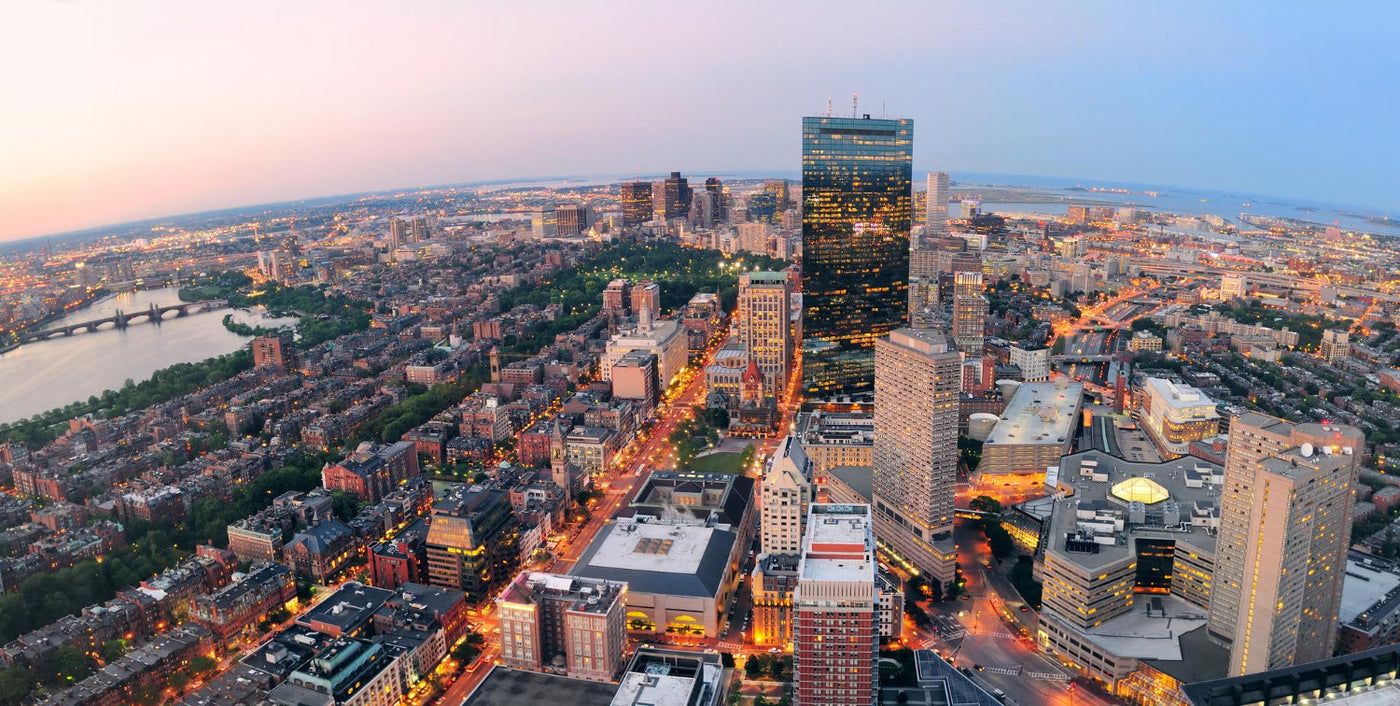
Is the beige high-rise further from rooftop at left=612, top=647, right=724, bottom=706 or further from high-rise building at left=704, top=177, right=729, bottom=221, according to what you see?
rooftop at left=612, top=647, right=724, bottom=706

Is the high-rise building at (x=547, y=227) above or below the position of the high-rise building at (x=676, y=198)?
below

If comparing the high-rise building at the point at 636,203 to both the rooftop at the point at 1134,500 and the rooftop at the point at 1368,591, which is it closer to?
the rooftop at the point at 1134,500

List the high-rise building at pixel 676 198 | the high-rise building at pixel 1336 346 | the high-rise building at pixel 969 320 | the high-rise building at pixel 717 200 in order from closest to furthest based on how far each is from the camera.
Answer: the high-rise building at pixel 1336 346 < the high-rise building at pixel 969 320 < the high-rise building at pixel 676 198 < the high-rise building at pixel 717 200

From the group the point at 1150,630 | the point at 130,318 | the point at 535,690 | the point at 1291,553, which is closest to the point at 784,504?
the point at 535,690

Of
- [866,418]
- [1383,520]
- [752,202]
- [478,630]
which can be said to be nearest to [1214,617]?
[1383,520]

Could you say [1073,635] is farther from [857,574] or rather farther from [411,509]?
[411,509]

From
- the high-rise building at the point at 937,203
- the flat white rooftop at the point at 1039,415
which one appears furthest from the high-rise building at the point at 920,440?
the high-rise building at the point at 937,203

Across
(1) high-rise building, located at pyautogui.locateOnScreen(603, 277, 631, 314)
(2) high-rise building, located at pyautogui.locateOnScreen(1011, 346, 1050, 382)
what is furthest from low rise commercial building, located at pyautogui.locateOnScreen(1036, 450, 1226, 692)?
(1) high-rise building, located at pyautogui.locateOnScreen(603, 277, 631, 314)
